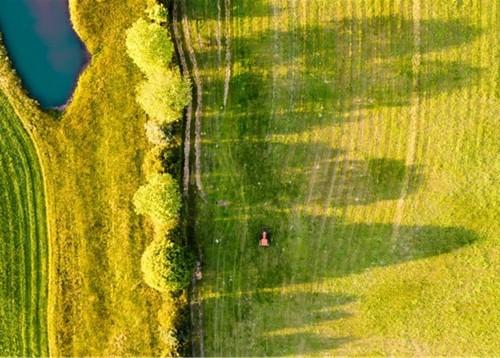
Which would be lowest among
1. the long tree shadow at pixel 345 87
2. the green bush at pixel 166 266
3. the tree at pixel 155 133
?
the green bush at pixel 166 266

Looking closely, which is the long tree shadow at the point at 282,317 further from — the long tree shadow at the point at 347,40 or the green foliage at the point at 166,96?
the long tree shadow at the point at 347,40

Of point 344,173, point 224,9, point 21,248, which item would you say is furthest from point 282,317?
point 224,9

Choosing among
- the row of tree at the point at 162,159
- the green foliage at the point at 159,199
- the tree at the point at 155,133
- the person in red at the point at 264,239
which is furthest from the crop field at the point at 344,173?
the green foliage at the point at 159,199

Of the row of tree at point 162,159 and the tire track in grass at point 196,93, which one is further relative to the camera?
the tire track in grass at point 196,93

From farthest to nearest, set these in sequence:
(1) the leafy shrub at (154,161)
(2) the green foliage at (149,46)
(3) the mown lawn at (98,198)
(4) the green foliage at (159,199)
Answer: (3) the mown lawn at (98,198) → (1) the leafy shrub at (154,161) → (4) the green foliage at (159,199) → (2) the green foliage at (149,46)

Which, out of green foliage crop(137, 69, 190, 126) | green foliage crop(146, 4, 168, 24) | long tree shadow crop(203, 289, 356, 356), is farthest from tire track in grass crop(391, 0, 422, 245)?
green foliage crop(146, 4, 168, 24)

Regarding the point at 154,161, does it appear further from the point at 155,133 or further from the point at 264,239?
the point at 264,239

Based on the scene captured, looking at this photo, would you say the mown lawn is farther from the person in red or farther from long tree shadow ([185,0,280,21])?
the person in red

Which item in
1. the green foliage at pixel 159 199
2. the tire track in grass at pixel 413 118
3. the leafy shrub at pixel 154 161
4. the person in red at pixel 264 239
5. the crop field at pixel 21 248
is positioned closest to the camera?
the green foliage at pixel 159 199
